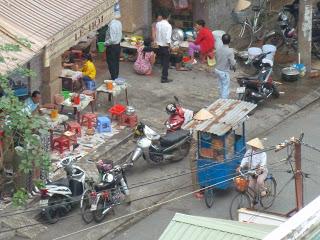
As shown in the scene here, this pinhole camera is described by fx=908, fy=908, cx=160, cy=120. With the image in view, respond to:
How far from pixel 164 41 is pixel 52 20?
505 cm

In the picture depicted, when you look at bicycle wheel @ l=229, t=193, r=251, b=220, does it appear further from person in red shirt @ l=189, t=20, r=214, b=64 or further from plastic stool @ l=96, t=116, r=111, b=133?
person in red shirt @ l=189, t=20, r=214, b=64

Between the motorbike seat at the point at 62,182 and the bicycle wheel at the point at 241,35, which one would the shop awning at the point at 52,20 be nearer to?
the motorbike seat at the point at 62,182

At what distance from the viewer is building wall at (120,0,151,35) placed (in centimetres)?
2325

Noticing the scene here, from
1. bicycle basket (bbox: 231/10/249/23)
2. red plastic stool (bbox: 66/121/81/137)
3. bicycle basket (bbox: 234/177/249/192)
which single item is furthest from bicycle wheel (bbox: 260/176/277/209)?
bicycle basket (bbox: 231/10/249/23)

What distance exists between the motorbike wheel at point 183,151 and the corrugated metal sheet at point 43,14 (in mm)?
3192

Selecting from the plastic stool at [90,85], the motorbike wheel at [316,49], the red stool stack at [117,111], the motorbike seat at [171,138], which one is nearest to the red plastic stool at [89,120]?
the red stool stack at [117,111]

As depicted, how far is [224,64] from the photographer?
19.8m

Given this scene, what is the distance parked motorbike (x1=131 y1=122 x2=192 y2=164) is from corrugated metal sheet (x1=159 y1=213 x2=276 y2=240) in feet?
22.3

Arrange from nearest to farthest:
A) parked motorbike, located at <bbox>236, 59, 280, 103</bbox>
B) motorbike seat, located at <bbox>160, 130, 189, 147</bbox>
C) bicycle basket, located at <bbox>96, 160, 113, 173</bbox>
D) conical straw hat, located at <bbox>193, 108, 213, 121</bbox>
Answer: bicycle basket, located at <bbox>96, 160, 113, 173</bbox> < conical straw hat, located at <bbox>193, 108, 213, 121</bbox> < motorbike seat, located at <bbox>160, 130, 189, 147</bbox> < parked motorbike, located at <bbox>236, 59, 280, 103</bbox>

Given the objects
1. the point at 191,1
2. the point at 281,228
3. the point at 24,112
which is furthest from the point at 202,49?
the point at 281,228

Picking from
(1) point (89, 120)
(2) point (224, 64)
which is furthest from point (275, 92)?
(1) point (89, 120)

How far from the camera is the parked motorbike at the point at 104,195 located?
15133 mm

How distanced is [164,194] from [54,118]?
9.35ft

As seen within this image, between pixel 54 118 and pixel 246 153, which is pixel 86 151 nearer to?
pixel 54 118
